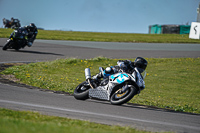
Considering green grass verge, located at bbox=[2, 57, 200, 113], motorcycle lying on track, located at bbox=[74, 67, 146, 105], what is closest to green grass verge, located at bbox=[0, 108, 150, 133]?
motorcycle lying on track, located at bbox=[74, 67, 146, 105]

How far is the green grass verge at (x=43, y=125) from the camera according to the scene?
173 inches

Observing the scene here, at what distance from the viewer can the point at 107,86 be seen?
8156 millimetres

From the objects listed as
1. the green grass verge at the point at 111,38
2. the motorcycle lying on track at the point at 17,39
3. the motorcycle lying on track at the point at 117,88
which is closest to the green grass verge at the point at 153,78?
the motorcycle lying on track at the point at 117,88

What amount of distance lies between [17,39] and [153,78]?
29.3 ft

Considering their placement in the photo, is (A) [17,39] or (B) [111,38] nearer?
(A) [17,39]

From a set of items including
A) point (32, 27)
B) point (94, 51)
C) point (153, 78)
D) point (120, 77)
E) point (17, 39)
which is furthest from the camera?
point (94, 51)

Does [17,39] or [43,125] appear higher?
[17,39]

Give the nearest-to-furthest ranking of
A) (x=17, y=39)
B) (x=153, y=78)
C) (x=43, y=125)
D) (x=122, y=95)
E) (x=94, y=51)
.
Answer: (x=43, y=125)
(x=122, y=95)
(x=153, y=78)
(x=17, y=39)
(x=94, y=51)

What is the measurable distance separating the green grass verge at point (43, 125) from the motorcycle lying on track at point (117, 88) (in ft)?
6.59

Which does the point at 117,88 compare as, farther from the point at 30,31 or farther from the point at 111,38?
the point at 111,38

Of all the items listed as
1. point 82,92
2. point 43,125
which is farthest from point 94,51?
point 43,125

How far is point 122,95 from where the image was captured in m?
7.78

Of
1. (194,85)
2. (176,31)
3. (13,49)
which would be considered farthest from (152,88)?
(176,31)

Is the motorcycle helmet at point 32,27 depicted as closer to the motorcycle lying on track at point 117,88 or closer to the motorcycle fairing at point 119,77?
the motorcycle lying on track at point 117,88
